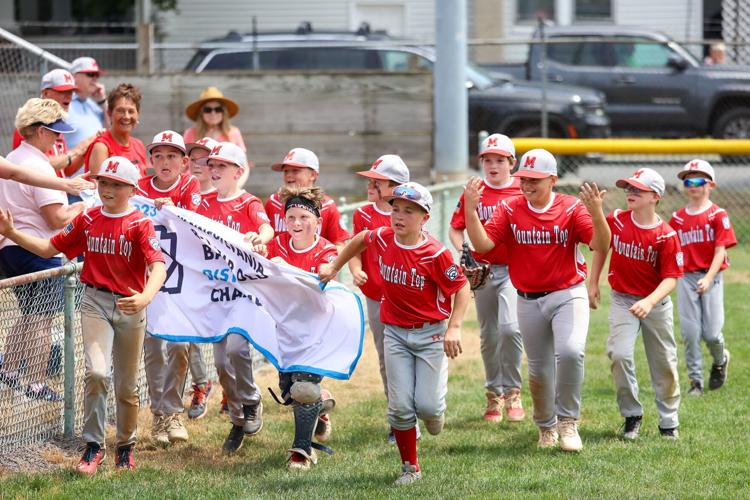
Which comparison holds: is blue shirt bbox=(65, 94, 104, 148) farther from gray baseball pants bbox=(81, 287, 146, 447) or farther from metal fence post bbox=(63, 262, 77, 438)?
gray baseball pants bbox=(81, 287, 146, 447)

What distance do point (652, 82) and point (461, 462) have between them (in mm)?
13718

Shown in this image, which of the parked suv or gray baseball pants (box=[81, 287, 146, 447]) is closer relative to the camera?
gray baseball pants (box=[81, 287, 146, 447])

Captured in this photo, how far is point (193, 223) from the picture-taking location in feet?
24.8

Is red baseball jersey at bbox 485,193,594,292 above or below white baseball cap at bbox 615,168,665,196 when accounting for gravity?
below

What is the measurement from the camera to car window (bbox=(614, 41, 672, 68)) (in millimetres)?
20031

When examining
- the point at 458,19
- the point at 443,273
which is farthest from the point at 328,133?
the point at 443,273

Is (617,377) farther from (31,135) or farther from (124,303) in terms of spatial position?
(31,135)

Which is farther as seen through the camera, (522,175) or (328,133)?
(328,133)

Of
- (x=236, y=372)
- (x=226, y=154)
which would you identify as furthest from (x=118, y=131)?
(x=236, y=372)

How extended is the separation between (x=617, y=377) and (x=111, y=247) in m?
3.41

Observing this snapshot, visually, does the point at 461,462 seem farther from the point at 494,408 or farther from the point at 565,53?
the point at 565,53

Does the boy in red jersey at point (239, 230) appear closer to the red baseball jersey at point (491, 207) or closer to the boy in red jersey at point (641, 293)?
the red baseball jersey at point (491, 207)

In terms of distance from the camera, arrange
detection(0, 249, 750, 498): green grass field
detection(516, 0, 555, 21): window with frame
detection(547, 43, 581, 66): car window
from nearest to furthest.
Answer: detection(0, 249, 750, 498): green grass field → detection(547, 43, 581, 66): car window → detection(516, 0, 555, 21): window with frame

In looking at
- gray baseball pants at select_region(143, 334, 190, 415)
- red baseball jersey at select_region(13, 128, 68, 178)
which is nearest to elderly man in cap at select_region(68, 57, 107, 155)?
red baseball jersey at select_region(13, 128, 68, 178)
